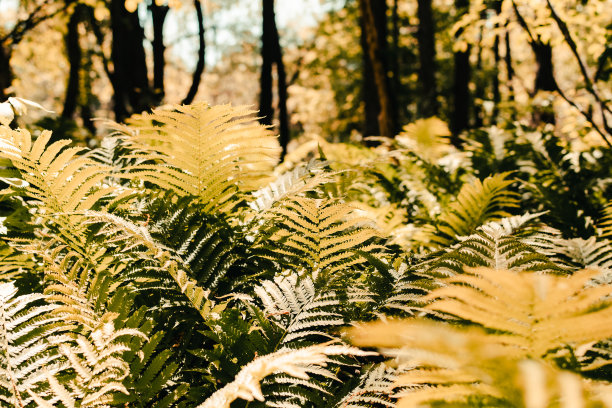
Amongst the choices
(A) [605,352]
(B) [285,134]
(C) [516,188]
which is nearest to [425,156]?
(C) [516,188]

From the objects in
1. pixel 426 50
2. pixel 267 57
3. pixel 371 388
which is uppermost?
pixel 426 50

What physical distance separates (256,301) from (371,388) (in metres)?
0.55

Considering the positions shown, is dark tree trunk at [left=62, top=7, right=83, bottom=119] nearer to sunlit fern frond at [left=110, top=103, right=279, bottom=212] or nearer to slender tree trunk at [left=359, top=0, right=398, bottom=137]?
slender tree trunk at [left=359, top=0, right=398, bottom=137]

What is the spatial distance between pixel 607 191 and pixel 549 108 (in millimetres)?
1407

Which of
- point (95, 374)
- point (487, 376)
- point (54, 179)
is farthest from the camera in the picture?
point (54, 179)

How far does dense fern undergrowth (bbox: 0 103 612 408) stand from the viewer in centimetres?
78

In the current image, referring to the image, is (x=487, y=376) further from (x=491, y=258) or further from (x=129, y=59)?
(x=129, y=59)

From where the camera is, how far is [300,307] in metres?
1.37

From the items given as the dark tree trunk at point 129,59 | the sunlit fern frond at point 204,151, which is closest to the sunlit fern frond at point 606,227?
the sunlit fern frond at point 204,151

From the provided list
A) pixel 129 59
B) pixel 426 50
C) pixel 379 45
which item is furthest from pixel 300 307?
pixel 426 50

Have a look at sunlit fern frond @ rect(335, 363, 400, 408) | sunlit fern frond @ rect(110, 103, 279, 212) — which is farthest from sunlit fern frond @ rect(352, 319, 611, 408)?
sunlit fern frond @ rect(110, 103, 279, 212)

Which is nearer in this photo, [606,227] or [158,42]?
[606,227]

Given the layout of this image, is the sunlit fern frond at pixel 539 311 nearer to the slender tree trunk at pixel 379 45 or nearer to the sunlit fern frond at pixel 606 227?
A: the sunlit fern frond at pixel 606 227

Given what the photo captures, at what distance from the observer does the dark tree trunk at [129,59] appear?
492 cm
